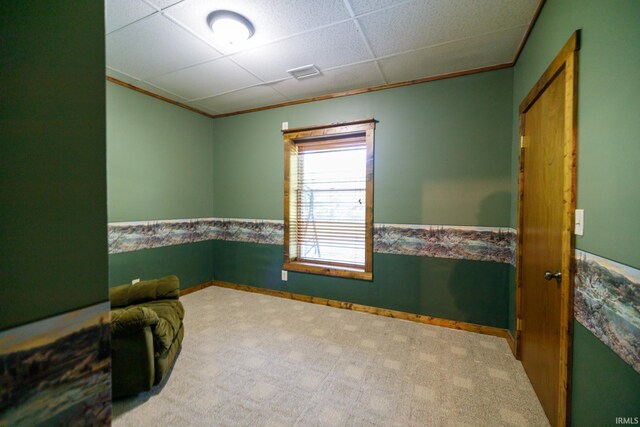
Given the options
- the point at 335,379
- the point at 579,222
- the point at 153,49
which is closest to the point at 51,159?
the point at 579,222

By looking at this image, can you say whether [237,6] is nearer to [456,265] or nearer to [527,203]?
[527,203]

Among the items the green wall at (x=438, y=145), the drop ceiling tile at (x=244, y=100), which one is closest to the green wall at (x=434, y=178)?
the green wall at (x=438, y=145)

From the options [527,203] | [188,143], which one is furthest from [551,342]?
[188,143]

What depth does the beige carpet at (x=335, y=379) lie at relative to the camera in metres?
1.57

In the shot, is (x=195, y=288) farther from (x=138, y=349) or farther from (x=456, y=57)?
(x=456, y=57)

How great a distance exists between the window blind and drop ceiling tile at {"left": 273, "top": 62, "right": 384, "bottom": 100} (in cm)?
59

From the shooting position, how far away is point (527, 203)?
2029mm

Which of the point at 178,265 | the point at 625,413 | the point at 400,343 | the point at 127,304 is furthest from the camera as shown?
the point at 178,265

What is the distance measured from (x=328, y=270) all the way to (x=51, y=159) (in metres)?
3.00

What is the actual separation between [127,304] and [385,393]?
213 cm

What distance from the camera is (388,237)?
301cm

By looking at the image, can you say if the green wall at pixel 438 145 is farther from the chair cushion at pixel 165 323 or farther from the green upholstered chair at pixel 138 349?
the green upholstered chair at pixel 138 349

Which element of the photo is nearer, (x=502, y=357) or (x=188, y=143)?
(x=502, y=357)

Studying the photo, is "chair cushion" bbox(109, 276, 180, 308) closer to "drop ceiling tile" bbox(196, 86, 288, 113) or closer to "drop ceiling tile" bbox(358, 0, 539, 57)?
"drop ceiling tile" bbox(196, 86, 288, 113)
